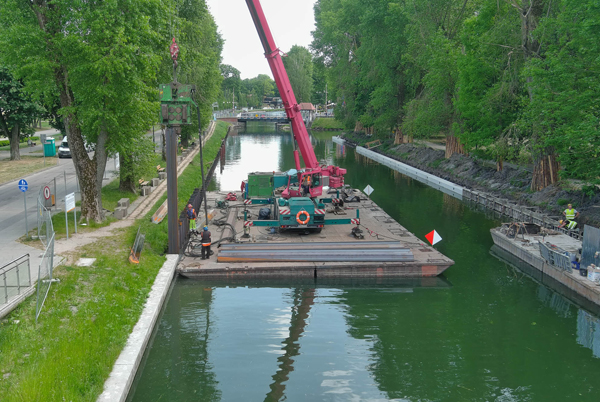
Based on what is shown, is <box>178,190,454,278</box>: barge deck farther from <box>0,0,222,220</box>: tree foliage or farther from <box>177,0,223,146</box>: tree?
<box>177,0,223,146</box>: tree

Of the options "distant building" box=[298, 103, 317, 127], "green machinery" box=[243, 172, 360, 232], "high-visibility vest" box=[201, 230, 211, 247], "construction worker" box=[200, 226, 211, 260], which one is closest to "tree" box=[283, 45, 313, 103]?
"distant building" box=[298, 103, 317, 127]

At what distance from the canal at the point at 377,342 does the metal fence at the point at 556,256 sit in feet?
3.57

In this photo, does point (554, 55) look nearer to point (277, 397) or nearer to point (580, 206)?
point (580, 206)

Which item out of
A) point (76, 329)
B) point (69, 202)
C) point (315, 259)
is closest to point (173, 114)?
point (69, 202)

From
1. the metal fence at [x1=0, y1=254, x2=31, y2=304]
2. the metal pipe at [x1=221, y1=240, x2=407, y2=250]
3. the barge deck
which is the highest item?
the metal fence at [x1=0, y1=254, x2=31, y2=304]

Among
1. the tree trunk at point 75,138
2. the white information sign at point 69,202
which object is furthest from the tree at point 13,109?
the white information sign at point 69,202

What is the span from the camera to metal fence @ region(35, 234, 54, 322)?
14.9 meters

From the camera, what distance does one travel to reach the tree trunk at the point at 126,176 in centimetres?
3281

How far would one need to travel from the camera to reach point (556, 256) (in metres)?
21.8

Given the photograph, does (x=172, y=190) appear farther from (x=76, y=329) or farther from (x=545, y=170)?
(x=545, y=170)

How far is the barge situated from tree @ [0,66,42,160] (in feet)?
126

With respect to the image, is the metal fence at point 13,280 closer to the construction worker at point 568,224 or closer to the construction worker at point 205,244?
the construction worker at point 205,244

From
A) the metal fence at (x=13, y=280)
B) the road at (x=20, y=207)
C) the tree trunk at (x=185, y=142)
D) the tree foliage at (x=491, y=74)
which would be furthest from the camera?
the tree trunk at (x=185, y=142)

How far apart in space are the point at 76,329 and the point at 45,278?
295 cm
